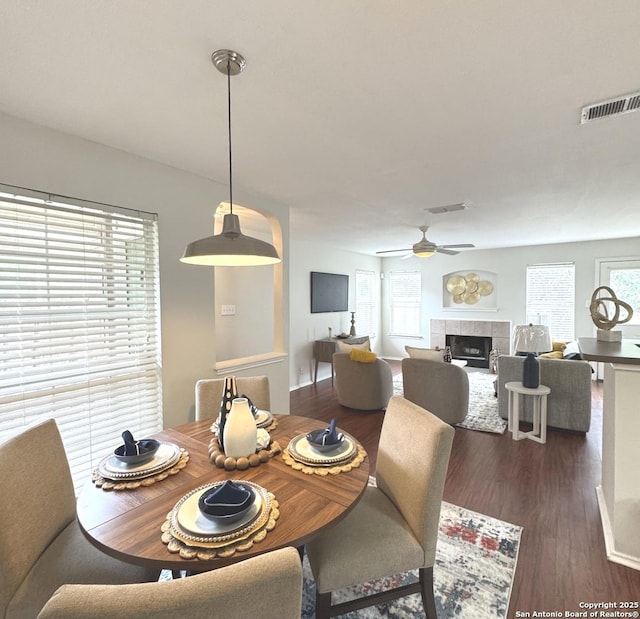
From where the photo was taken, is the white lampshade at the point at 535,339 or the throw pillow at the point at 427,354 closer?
the white lampshade at the point at 535,339

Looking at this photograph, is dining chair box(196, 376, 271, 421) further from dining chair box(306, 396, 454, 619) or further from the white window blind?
dining chair box(306, 396, 454, 619)

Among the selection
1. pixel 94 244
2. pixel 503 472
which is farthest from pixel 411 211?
pixel 94 244

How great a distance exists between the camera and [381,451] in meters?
1.82

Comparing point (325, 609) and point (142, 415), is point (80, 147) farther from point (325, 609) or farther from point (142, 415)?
point (325, 609)

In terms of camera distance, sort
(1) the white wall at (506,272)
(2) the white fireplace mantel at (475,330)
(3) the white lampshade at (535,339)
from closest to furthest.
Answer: (3) the white lampshade at (535,339), (1) the white wall at (506,272), (2) the white fireplace mantel at (475,330)

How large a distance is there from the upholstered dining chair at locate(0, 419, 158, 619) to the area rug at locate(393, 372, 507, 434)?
3.63 meters

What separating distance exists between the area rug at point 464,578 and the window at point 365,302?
17.5 feet

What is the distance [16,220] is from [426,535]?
2562 millimetres

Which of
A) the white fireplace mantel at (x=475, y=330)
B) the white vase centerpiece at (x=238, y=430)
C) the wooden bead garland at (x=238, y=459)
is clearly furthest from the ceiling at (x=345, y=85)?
the white fireplace mantel at (x=475, y=330)

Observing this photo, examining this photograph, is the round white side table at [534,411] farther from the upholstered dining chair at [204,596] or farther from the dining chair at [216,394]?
the upholstered dining chair at [204,596]

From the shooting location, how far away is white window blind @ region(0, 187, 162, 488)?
1927mm

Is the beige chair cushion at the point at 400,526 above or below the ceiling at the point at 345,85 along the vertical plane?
below

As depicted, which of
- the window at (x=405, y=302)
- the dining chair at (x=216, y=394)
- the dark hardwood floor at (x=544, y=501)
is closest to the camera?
the dark hardwood floor at (x=544, y=501)

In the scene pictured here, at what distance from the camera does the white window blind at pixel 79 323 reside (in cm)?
193
